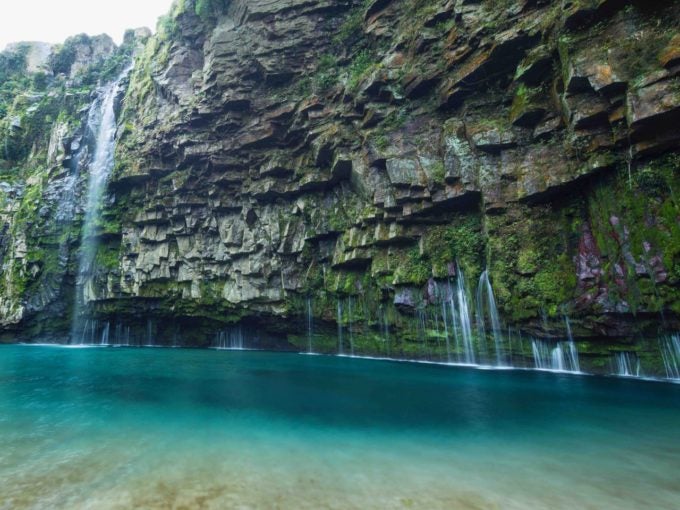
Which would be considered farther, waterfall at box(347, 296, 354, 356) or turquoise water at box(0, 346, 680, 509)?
waterfall at box(347, 296, 354, 356)

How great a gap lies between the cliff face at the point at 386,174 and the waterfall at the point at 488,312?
0.54 meters

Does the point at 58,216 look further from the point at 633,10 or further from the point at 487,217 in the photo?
the point at 633,10

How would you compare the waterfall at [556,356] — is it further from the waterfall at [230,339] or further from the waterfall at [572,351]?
the waterfall at [230,339]

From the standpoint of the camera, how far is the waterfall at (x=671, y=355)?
1365 cm

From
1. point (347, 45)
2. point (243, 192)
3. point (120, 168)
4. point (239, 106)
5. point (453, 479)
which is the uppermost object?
point (347, 45)

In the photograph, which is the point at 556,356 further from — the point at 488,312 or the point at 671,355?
the point at 671,355

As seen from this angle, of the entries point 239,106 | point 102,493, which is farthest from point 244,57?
point 102,493

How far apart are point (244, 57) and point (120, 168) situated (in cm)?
1407

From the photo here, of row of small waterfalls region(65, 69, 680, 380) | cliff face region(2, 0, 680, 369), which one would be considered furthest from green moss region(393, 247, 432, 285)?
row of small waterfalls region(65, 69, 680, 380)

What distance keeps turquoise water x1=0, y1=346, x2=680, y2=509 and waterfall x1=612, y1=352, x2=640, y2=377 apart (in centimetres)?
148

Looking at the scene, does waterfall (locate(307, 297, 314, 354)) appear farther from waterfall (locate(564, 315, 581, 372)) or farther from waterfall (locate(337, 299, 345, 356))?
waterfall (locate(564, 315, 581, 372))

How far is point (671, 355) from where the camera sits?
542 inches

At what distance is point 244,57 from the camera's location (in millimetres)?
25641

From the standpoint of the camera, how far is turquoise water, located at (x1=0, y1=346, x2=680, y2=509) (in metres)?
5.13
